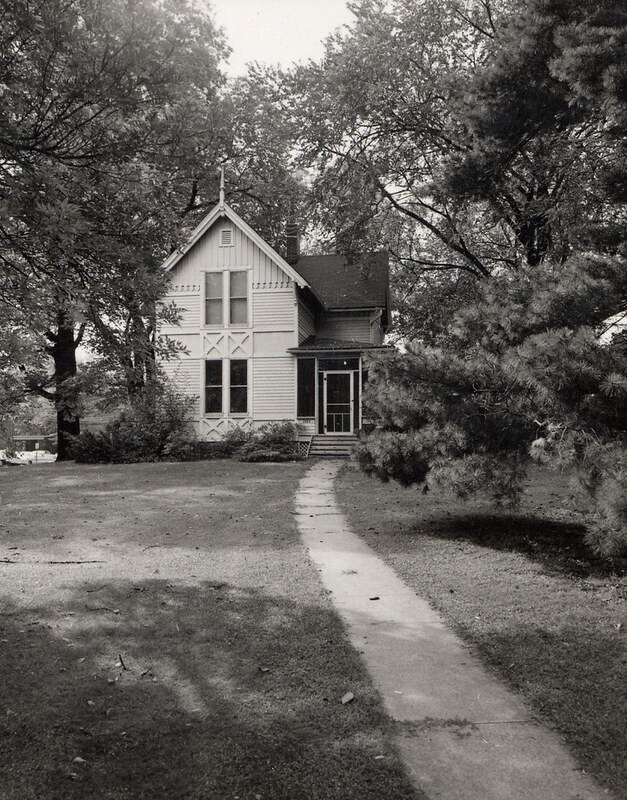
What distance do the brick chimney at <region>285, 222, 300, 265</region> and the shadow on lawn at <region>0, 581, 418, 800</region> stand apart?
73.7ft

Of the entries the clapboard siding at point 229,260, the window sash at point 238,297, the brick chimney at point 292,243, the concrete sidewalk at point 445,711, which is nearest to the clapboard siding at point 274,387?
the window sash at point 238,297

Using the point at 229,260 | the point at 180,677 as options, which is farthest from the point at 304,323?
the point at 180,677

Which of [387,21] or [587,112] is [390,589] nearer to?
[587,112]

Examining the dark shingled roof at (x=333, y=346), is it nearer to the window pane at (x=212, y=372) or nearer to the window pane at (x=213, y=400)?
the window pane at (x=212, y=372)

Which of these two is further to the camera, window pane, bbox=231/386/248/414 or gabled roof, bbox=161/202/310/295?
window pane, bbox=231/386/248/414

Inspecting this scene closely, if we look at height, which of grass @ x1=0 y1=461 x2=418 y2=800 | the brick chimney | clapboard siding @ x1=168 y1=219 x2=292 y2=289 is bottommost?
grass @ x1=0 y1=461 x2=418 y2=800

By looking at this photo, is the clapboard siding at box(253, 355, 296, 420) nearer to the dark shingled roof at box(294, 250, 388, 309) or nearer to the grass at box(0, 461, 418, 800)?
the dark shingled roof at box(294, 250, 388, 309)

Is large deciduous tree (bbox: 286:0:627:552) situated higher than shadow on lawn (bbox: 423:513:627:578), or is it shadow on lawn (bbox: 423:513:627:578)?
large deciduous tree (bbox: 286:0:627:552)

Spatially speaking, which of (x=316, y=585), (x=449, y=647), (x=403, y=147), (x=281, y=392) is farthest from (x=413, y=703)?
(x=281, y=392)

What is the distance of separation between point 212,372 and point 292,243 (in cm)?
691

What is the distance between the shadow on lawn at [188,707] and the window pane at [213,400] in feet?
59.2

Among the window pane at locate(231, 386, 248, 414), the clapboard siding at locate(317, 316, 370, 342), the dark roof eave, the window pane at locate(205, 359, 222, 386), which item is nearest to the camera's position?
the dark roof eave

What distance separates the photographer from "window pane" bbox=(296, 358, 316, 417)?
23828mm

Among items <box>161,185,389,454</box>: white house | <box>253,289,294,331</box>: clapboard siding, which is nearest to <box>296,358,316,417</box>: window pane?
<box>161,185,389,454</box>: white house
